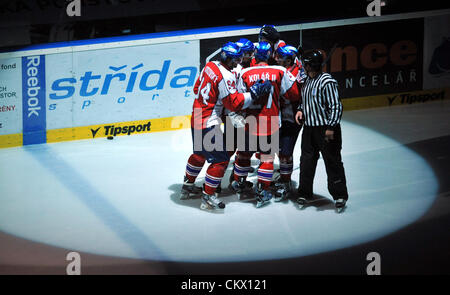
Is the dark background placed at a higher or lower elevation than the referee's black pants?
higher

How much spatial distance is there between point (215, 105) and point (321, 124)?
0.96 metres

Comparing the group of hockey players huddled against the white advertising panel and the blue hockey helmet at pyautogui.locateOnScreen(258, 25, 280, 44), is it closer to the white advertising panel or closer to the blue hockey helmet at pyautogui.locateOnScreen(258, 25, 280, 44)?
the blue hockey helmet at pyautogui.locateOnScreen(258, 25, 280, 44)

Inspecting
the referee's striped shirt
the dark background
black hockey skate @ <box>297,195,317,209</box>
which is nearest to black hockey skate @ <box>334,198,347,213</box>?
black hockey skate @ <box>297,195,317,209</box>

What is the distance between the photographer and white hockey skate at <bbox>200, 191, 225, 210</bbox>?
209 inches

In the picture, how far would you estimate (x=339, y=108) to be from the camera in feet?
16.0

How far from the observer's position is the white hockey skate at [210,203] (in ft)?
17.5

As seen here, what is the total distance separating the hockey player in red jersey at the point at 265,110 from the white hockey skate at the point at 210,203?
35cm

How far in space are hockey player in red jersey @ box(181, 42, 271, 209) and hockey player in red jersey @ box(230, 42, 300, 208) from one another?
0.58ft

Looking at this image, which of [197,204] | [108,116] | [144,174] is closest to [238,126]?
[197,204]

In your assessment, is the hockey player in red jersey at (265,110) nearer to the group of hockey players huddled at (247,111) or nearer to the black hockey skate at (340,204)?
the group of hockey players huddled at (247,111)

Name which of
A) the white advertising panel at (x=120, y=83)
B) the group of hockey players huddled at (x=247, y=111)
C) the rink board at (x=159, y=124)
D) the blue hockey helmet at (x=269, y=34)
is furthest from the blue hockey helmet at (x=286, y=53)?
the rink board at (x=159, y=124)

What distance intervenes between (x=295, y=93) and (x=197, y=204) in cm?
138

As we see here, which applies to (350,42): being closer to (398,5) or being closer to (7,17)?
(398,5)

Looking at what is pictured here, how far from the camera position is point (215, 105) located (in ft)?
17.3
